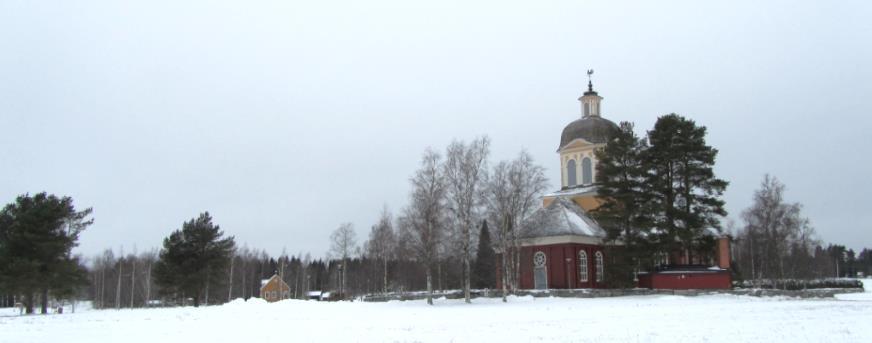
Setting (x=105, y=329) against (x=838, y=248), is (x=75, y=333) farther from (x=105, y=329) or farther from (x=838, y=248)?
(x=838, y=248)

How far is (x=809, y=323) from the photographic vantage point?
1941cm

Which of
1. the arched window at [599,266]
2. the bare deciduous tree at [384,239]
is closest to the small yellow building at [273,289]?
the bare deciduous tree at [384,239]

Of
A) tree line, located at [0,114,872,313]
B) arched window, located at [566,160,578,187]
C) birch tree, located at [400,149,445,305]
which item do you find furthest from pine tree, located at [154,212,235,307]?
arched window, located at [566,160,578,187]

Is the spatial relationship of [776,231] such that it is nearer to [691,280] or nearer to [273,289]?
[691,280]

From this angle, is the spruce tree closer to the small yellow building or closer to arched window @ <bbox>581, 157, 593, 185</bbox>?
arched window @ <bbox>581, 157, 593, 185</bbox>

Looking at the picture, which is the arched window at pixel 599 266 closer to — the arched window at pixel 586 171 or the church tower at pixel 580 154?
the church tower at pixel 580 154

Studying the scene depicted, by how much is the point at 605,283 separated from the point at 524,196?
10315mm

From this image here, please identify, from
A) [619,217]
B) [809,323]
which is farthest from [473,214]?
[809,323]

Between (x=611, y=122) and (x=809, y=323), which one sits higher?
(x=611, y=122)

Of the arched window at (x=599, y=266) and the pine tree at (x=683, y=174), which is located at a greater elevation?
the pine tree at (x=683, y=174)

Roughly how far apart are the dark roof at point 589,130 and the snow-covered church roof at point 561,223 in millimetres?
7673

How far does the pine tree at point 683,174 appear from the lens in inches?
1738

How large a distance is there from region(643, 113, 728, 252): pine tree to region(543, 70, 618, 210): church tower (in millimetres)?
10498

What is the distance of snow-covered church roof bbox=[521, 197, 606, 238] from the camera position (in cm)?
4781
